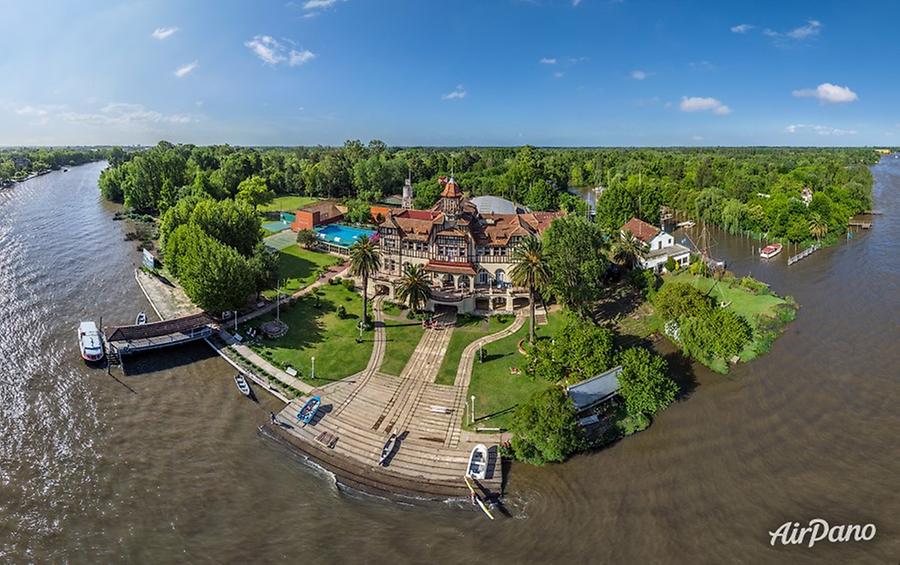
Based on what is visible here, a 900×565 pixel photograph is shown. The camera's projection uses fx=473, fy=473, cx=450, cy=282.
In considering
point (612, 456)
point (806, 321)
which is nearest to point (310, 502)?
point (612, 456)

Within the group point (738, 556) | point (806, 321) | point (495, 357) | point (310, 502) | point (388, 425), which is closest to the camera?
point (738, 556)

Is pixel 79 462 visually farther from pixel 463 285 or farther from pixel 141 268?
pixel 141 268

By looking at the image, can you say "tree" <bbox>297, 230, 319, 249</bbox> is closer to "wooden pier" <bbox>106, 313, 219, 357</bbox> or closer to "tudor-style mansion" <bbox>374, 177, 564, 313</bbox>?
"tudor-style mansion" <bbox>374, 177, 564, 313</bbox>

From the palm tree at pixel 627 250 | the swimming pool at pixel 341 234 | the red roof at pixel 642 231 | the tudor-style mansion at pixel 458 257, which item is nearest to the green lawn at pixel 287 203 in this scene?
the swimming pool at pixel 341 234

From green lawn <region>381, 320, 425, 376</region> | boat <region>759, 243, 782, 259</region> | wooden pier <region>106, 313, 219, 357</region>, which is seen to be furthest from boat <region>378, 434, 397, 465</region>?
boat <region>759, 243, 782, 259</region>

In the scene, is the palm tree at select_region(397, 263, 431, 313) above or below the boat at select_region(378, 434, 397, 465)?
above

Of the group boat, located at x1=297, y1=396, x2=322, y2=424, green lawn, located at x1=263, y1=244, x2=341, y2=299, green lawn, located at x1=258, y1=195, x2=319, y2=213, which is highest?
green lawn, located at x1=258, y1=195, x2=319, y2=213

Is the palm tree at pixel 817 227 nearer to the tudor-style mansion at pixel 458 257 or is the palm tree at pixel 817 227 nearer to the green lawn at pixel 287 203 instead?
the tudor-style mansion at pixel 458 257
